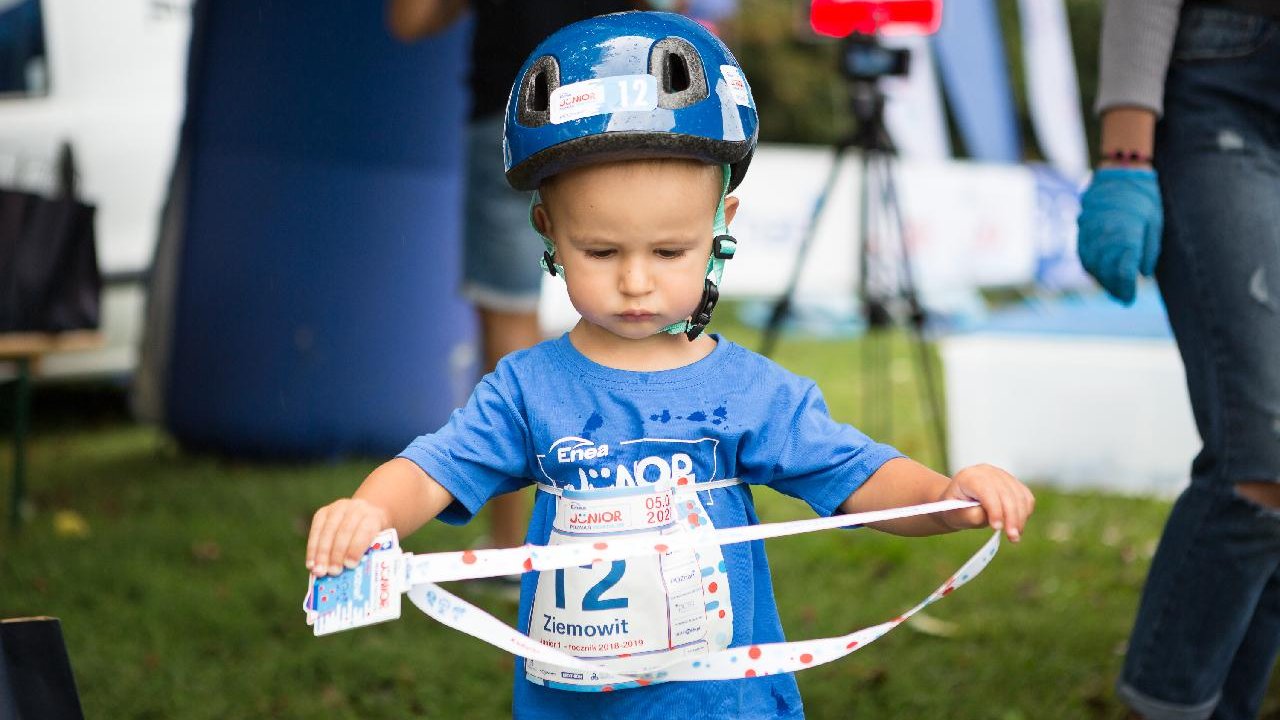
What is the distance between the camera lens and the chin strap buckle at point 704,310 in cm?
190

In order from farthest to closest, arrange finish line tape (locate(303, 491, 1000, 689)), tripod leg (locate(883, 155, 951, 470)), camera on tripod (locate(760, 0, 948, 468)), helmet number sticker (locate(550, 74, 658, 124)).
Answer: camera on tripod (locate(760, 0, 948, 468)) < tripod leg (locate(883, 155, 951, 470)) < helmet number sticker (locate(550, 74, 658, 124)) < finish line tape (locate(303, 491, 1000, 689))

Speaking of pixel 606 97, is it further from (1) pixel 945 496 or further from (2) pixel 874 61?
(2) pixel 874 61

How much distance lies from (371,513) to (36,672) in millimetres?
485

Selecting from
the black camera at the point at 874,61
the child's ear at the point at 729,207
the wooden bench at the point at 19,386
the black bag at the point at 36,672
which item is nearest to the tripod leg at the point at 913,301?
the black camera at the point at 874,61

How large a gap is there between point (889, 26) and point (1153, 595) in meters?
3.92

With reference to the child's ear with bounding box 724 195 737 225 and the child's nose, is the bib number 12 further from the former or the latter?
the child's ear with bounding box 724 195 737 225

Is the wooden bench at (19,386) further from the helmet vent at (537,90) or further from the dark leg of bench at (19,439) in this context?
the helmet vent at (537,90)

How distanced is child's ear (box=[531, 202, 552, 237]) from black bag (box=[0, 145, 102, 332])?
3465 millimetres

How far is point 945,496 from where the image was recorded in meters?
1.78

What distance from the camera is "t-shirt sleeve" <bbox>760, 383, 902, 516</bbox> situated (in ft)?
6.25

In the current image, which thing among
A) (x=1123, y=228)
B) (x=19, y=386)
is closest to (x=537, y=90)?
(x=1123, y=228)

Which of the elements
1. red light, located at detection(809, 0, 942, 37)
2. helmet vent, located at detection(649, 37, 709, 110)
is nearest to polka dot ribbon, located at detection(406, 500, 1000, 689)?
helmet vent, located at detection(649, 37, 709, 110)

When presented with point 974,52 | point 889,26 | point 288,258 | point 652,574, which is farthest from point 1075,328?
point 974,52

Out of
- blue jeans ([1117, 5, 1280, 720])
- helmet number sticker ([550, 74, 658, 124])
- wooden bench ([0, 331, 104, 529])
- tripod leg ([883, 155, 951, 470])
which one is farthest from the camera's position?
tripod leg ([883, 155, 951, 470])
